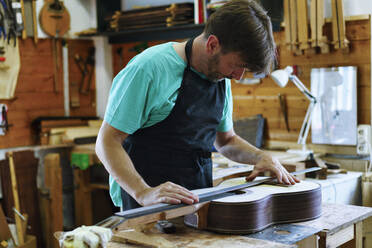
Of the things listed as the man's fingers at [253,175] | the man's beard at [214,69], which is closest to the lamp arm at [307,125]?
the man's fingers at [253,175]

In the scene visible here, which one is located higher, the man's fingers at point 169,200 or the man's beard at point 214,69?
the man's beard at point 214,69

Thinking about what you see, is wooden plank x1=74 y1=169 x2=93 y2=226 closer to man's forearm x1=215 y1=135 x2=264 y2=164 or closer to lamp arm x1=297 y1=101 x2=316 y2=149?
lamp arm x1=297 y1=101 x2=316 y2=149

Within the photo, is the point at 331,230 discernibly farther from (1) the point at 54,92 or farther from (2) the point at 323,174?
(1) the point at 54,92

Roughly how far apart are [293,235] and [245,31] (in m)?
0.69

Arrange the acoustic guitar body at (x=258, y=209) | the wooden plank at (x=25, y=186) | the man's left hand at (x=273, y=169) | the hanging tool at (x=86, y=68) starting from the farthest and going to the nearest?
the hanging tool at (x=86, y=68) < the wooden plank at (x=25, y=186) < the man's left hand at (x=273, y=169) < the acoustic guitar body at (x=258, y=209)

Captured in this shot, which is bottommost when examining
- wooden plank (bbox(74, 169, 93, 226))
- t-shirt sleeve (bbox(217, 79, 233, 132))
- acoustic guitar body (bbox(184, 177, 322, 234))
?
wooden plank (bbox(74, 169, 93, 226))

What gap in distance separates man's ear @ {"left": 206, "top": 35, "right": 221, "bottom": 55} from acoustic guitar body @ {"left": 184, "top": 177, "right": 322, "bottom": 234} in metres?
0.51

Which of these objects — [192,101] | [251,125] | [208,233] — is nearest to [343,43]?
[251,125]

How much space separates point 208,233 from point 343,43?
242 cm

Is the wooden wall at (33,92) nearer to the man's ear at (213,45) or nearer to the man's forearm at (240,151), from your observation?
the man's forearm at (240,151)

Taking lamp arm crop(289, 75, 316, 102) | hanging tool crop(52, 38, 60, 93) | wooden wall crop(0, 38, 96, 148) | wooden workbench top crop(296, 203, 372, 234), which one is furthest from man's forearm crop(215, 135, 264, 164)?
hanging tool crop(52, 38, 60, 93)

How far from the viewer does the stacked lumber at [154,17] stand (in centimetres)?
446

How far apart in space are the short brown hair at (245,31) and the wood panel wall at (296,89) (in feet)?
7.39

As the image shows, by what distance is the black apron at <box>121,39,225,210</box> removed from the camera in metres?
1.90
